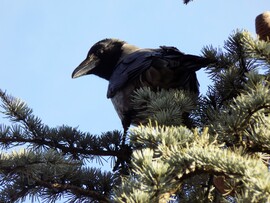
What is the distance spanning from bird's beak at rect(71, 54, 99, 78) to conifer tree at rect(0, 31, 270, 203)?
1887 mm

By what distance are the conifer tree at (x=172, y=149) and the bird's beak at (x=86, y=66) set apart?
1887 millimetres

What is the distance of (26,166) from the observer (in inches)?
103

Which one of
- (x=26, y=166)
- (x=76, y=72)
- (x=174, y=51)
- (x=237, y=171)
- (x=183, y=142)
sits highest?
(x=76, y=72)

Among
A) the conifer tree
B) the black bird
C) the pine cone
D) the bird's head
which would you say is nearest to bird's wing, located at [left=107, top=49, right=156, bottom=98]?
the black bird

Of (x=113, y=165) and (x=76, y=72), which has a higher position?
(x=76, y=72)

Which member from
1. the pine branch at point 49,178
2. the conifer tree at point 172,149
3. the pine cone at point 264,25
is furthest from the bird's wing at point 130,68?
the pine branch at point 49,178

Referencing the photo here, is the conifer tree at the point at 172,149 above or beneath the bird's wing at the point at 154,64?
beneath

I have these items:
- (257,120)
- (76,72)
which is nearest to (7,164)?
(257,120)

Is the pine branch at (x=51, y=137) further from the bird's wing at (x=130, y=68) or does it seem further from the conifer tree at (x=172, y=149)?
the bird's wing at (x=130, y=68)

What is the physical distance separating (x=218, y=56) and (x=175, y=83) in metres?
0.85

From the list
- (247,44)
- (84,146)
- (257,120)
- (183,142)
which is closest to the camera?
(183,142)

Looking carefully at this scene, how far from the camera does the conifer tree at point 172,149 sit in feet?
6.49

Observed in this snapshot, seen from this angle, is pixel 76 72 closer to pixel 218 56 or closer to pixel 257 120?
pixel 218 56

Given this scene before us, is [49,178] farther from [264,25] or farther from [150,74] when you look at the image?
[150,74]
